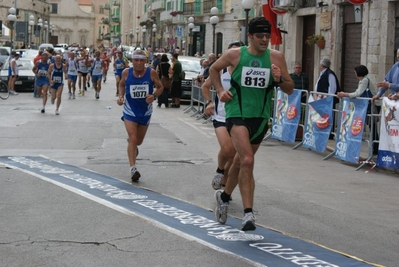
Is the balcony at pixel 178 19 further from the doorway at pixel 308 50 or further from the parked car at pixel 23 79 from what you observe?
the doorway at pixel 308 50

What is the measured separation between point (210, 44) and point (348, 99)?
52.6 m

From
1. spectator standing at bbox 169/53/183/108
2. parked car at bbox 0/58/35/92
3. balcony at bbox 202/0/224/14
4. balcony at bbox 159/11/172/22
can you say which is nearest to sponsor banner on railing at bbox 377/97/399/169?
spectator standing at bbox 169/53/183/108

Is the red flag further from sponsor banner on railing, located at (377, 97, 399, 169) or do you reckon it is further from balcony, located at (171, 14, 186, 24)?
→ balcony, located at (171, 14, 186, 24)

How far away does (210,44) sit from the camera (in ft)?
218

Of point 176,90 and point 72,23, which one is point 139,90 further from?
point 72,23

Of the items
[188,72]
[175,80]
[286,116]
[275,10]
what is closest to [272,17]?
[275,10]

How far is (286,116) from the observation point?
17.3 m

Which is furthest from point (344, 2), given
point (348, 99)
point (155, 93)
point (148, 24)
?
point (148, 24)

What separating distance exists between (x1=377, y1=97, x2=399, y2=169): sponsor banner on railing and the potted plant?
41.0 ft

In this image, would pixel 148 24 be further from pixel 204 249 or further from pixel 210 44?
pixel 204 249

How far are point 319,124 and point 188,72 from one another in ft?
55.3

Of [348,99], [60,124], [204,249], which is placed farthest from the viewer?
[60,124]

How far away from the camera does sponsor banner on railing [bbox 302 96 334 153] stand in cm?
1525

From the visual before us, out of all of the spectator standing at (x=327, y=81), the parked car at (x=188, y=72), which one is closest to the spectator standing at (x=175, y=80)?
the parked car at (x=188, y=72)
